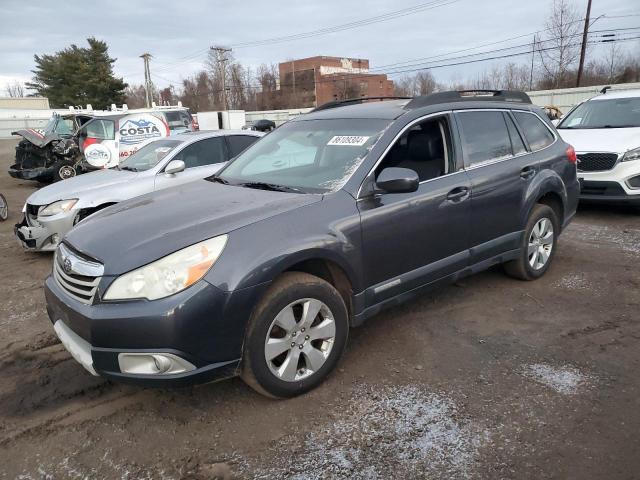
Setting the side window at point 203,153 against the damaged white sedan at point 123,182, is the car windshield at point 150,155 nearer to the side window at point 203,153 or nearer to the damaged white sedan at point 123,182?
the damaged white sedan at point 123,182

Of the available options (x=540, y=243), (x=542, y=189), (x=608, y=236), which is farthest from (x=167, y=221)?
(x=608, y=236)

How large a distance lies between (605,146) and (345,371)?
6224 millimetres

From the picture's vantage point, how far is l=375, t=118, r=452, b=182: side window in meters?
3.83

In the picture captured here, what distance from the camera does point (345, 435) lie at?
2668 millimetres

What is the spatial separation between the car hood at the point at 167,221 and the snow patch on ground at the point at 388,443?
3.66ft

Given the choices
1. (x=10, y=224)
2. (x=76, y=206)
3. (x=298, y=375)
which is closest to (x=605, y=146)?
(x=298, y=375)

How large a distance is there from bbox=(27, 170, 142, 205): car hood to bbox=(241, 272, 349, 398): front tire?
4.14m

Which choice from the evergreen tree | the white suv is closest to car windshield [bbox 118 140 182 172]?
the white suv

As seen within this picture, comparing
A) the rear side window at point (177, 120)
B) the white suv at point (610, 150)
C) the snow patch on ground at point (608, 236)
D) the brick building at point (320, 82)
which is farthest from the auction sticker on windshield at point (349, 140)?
the brick building at point (320, 82)

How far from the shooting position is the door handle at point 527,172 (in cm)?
442

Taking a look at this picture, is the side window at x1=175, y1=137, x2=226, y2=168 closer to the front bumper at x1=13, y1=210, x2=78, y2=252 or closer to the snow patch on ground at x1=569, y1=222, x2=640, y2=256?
the front bumper at x1=13, y1=210, x2=78, y2=252

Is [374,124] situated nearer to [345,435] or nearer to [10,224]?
[345,435]

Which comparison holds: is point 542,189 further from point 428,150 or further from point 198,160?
point 198,160

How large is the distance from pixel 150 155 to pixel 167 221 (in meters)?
4.55
